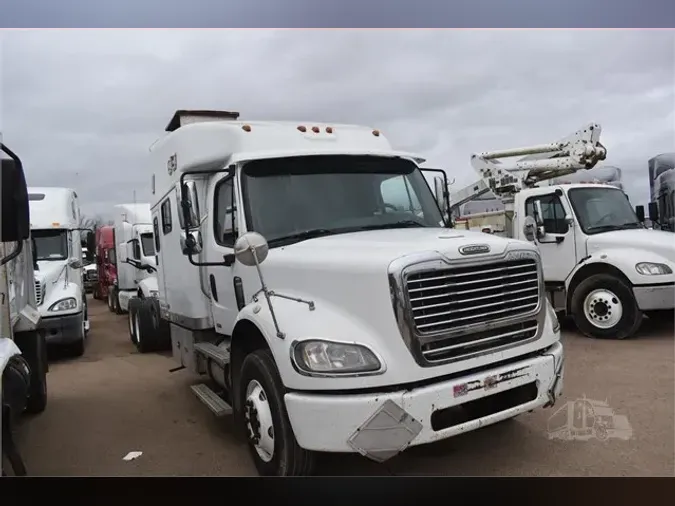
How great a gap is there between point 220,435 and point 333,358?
149cm

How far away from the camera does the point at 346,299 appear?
271cm

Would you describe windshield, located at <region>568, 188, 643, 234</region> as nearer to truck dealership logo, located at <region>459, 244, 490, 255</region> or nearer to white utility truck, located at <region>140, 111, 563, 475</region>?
white utility truck, located at <region>140, 111, 563, 475</region>

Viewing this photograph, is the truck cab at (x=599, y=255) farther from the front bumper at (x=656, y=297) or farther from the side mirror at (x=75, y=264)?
the side mirror at (x=75, y=264)

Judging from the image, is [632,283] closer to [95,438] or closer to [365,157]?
[365,157]

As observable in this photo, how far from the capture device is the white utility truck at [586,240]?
5906 millimetres

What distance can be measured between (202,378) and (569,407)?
2673 millimetres

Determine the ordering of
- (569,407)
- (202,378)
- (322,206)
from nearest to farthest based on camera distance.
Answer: (322,206)
(569,407)
(202,378)

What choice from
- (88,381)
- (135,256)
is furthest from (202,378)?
(135,256)

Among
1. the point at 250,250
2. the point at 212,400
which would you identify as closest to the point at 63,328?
the point at 212,400

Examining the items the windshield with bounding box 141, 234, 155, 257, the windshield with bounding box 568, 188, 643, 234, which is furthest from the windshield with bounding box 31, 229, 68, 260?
the windshield with bounding box 568, 188, 643, 234

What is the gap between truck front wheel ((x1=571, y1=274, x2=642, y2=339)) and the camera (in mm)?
5988

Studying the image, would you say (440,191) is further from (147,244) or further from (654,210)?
(147,244)

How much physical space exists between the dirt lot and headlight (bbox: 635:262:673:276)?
1056 mm

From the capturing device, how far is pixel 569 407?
3.90 meters
